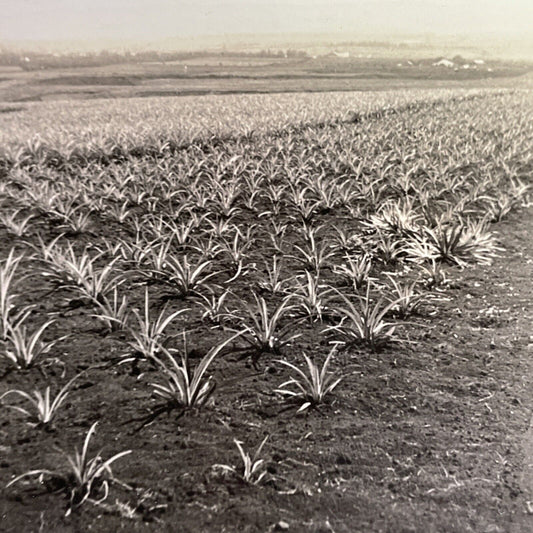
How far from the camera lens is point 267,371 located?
2.39 meters

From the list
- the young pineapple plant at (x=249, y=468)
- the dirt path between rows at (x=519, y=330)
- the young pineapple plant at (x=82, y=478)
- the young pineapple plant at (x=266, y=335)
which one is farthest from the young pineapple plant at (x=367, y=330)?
the young pineapple plant at (x=82, y=478)

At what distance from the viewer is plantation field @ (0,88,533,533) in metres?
1.65

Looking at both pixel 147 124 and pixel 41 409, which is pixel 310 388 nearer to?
pixel 41 409

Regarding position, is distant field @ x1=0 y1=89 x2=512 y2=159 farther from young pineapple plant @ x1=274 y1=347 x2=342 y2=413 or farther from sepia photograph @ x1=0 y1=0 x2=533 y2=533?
young pineapple plant @ x1=274 y1=347 x2=342 y2=413

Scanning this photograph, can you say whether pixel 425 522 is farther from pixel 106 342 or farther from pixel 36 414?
pixel 106 342

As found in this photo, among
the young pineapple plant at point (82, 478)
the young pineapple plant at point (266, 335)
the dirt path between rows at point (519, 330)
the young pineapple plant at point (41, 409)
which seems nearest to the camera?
the young pineapple plant at point (82, 478)

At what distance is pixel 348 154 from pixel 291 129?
3.57 meters

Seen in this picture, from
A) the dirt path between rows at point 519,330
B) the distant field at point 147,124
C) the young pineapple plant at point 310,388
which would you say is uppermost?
the young pineapple plant at point 310,388

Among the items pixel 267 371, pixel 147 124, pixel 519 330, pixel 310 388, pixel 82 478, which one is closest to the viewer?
pixel 82 478

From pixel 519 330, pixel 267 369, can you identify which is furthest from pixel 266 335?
pixel 519 330

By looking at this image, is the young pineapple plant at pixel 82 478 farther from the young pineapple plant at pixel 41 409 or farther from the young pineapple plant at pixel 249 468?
the young pineapple plant at pixel 249 468

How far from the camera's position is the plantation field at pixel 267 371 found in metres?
1.65

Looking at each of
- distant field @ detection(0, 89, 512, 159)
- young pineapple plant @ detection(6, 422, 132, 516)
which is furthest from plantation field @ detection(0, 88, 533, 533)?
distant field @ detection(0, 89, 512, 159)

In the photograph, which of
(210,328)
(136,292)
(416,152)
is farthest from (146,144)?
(210,328)
